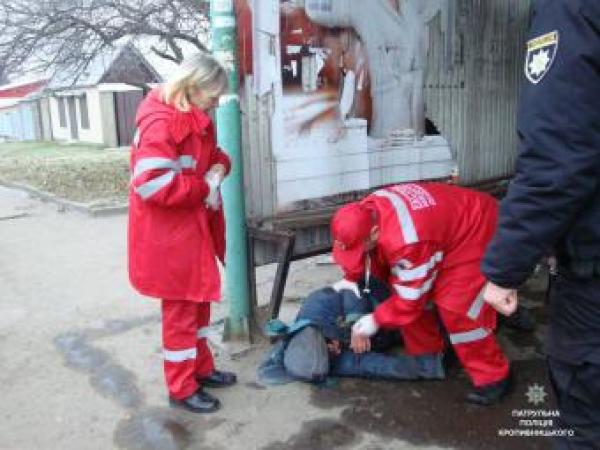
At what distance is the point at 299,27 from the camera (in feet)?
13.0

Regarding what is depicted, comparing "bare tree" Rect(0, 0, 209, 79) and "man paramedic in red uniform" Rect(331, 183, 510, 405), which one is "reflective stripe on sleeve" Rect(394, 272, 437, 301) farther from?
"bare tree" Rect(0, 0, 209, 79)

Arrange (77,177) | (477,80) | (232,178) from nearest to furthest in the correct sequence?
(232,178), (477,80), (77,177)

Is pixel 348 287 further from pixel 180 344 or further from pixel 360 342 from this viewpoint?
pixel 180 344

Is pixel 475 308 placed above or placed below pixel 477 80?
below

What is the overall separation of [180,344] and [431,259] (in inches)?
51.0

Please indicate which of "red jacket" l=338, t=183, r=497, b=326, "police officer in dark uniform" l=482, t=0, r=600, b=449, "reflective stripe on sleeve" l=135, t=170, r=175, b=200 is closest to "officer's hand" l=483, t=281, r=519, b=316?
"police officer in dark uniform" l=482, t=0, r=600, b=449

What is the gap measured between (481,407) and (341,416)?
27.4 inches

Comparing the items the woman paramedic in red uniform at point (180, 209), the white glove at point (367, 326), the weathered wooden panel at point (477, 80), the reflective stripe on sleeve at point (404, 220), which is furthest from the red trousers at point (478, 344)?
the weathered wooden panel at point (477, 80)

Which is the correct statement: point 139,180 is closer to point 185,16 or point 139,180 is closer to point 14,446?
point 14,446

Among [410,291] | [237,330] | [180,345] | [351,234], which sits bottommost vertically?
[237,330]

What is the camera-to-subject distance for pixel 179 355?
336 centimetres

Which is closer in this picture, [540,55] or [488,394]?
[540,55]

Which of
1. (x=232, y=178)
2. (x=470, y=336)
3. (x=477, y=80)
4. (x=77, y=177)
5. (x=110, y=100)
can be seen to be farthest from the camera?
(x=110, y=100)

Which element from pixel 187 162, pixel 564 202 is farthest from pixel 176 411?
pixel 564 202
